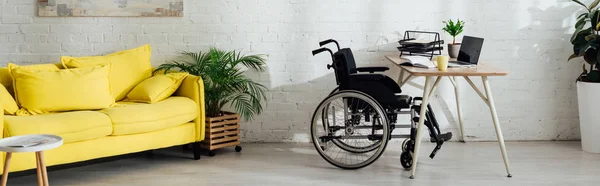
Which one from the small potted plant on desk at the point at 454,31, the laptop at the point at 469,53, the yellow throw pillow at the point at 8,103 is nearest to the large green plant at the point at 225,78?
the yellow throw pillow at the point at 8,103

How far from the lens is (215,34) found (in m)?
5.79

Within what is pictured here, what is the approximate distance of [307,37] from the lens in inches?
229

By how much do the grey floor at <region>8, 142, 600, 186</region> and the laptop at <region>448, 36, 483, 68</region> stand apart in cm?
68

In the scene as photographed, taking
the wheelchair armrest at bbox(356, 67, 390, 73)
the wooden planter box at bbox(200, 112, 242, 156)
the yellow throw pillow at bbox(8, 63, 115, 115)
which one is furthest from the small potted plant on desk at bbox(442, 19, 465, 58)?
the yellow throw pillow at bbox(8, 63, 115, 115)

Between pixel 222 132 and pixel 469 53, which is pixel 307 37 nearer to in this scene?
pixel 222 132

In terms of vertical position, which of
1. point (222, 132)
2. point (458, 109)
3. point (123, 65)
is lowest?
point (222, 132)

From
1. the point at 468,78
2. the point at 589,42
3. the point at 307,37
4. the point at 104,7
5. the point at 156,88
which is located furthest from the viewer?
the point at 307,37

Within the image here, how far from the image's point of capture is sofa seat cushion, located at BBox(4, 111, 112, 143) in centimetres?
430

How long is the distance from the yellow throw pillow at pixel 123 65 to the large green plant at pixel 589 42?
3.03 m

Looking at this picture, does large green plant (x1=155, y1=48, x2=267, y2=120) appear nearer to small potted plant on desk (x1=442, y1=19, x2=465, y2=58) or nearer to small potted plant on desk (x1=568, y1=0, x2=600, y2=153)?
small potted plant on desk (x1=442, y1=19, x2=465, y2=58)

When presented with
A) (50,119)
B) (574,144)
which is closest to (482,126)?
(574,144)

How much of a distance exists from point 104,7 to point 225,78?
3.56ft

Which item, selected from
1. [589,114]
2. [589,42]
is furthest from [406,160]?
[589,42]

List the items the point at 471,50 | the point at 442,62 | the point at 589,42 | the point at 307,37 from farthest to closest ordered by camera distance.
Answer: the point at 307,37 < the point at 589,42 < the point at 471,50 < the point at 442,62
